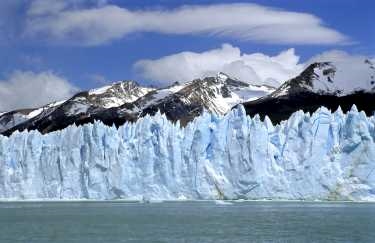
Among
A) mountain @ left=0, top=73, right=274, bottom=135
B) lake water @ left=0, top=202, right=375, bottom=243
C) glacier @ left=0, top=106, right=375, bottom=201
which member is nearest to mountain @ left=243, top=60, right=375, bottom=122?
mountain @ left=0, top=73, right=274, bottom=135

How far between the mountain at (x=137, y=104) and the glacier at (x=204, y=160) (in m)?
56.3

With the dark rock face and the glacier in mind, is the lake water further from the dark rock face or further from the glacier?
the dark rock face

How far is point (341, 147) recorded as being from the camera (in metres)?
49.2

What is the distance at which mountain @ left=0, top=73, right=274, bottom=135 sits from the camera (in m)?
135

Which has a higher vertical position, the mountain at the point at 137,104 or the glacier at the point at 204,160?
the mountain at the point at 137,104

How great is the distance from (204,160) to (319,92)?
63315 mm

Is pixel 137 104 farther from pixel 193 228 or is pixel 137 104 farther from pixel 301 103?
pixel 193 228

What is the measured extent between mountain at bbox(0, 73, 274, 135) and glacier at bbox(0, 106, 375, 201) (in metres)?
56.3

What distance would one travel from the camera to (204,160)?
53.1 meters

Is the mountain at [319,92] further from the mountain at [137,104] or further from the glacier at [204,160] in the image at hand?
the glacier at [204,160]

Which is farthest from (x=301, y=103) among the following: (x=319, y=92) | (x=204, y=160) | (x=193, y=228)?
(x=193, y=228)

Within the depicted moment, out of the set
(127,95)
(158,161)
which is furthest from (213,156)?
(127,95)

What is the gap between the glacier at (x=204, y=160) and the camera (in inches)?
1929

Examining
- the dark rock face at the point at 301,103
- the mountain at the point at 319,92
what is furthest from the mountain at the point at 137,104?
the mountain at the point at 319,92
